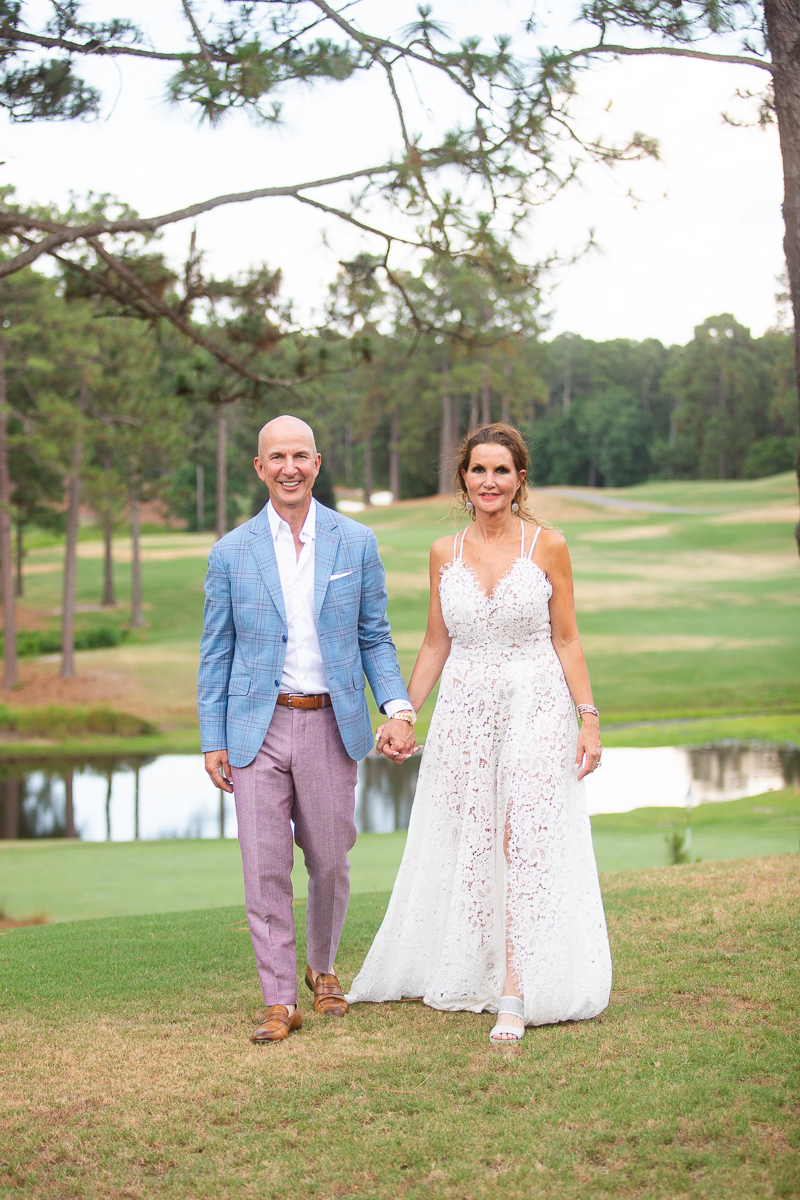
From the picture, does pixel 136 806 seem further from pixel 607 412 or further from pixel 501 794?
pixel 607 412

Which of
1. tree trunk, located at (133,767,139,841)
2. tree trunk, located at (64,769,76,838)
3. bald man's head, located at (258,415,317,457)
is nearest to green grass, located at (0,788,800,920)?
tree trunk, located at (133,767,139,841)

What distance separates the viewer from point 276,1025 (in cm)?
339

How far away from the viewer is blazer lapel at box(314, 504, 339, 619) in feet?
11.6

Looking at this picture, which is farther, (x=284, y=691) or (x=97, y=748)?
(x=97, y=748)

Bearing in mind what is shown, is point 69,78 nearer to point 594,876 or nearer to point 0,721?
point 594,876

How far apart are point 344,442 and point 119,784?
56.5m

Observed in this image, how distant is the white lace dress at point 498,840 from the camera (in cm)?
348

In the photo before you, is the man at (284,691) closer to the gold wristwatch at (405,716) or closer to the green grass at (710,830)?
the gold wristwatch at (405,716)

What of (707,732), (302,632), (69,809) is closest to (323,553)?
(302,632)

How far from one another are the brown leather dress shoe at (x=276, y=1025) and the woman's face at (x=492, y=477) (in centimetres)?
171

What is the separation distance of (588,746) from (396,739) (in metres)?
0.61

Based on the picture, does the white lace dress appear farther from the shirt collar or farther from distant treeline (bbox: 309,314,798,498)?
distant treeline (bbox: 309,314,798,498)

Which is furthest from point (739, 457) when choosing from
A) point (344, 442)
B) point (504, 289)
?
point (504, 289)

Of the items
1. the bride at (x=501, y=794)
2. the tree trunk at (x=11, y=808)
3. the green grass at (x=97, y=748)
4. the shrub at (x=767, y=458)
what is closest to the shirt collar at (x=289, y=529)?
the bride at (x=501, y=794)
